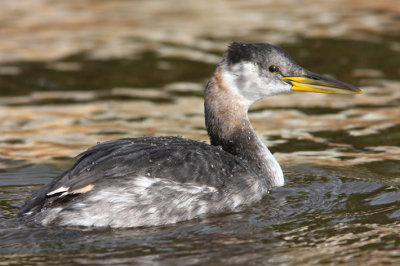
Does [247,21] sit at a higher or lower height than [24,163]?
higher

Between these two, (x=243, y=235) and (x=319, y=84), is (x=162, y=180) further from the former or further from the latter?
(x=319, y=84)

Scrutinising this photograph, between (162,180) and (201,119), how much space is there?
426 cm

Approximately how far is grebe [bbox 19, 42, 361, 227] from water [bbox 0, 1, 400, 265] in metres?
0.14

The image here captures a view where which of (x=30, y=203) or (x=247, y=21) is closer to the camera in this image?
(x=30, y=203)

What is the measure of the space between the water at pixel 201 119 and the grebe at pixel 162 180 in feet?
0.45

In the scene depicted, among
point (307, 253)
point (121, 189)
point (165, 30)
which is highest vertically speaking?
point (165, 30)

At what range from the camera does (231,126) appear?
794 cm

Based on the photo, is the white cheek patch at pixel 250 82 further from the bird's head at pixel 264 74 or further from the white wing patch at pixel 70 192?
the white wing patch at pixel 70 192

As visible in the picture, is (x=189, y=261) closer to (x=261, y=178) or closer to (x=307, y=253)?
(x=307, y=253)

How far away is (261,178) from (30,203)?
88.5 inches

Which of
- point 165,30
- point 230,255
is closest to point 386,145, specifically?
point 230,255

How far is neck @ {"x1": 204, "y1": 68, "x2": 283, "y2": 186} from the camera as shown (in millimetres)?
7828

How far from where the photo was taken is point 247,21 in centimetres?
1589

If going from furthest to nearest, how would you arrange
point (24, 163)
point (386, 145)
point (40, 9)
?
1. point (40, 9)
2. point (386, 145)
3. point (24, 163)
